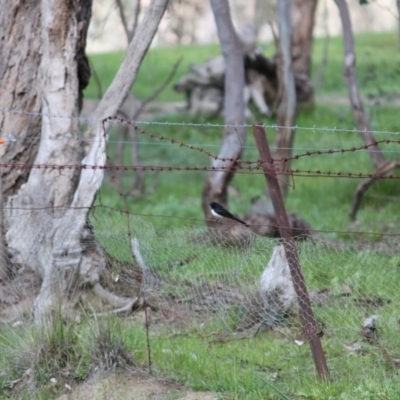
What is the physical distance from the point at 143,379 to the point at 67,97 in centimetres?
284

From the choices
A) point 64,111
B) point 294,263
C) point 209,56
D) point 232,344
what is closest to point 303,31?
point 209,56

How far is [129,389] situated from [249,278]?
1089 mm

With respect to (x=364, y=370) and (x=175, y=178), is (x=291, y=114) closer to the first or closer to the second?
(x=175, y=178)

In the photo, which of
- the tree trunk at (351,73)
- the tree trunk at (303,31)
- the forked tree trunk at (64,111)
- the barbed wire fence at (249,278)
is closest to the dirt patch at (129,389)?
the barbed wire fence at (249,278)

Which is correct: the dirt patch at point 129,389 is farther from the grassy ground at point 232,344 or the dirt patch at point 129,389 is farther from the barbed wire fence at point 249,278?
the barbed wire fence at point 249,278

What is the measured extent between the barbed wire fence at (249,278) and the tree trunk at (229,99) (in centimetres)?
367

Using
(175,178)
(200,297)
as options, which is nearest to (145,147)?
(175,178)

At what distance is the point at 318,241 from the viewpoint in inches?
226

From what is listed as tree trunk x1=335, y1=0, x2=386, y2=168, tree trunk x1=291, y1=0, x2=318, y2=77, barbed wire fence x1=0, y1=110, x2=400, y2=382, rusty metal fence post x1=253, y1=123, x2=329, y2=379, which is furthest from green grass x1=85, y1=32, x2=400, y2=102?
rusty metal fence post x1=253, y1=123, x2=329, y2=379

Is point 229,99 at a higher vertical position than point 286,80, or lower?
lower

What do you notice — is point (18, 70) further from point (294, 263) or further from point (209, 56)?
point (209, 56)

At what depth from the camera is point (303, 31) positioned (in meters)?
20.4

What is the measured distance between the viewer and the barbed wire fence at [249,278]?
581 cm

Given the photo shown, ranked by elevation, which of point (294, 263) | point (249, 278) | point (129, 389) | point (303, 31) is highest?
point (303, 31)
